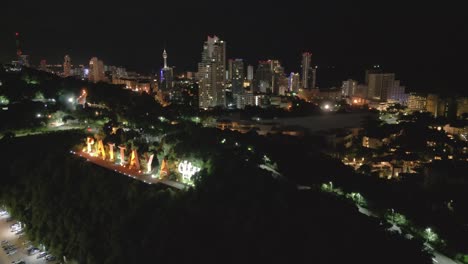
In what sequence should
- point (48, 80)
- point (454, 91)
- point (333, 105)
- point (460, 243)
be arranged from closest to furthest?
point (460, 243)
point (48, 80)
point (454, 91)
point (333, 105)

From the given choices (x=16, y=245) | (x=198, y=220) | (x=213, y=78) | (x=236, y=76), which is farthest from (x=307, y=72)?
(x=16, y=245)

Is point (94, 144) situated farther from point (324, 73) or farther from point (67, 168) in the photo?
point (324, 73)

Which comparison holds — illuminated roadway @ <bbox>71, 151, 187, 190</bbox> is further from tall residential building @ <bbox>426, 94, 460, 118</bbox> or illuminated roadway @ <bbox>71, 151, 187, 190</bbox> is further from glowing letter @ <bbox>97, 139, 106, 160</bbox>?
tall residential building @ <bbox>426, 94, 460, 118</bbox>

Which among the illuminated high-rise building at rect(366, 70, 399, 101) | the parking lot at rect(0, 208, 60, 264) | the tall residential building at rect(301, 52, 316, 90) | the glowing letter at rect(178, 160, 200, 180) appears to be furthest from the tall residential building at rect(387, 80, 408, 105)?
the parking lot at rect(0, 208, 60, 264)

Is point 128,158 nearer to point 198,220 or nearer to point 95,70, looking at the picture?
point 198,220

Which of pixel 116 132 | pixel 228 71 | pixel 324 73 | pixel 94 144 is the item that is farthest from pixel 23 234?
pixel 324 73

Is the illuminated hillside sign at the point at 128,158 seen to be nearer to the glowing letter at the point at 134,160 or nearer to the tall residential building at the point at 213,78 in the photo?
the glowing letter at the point at 134,160
